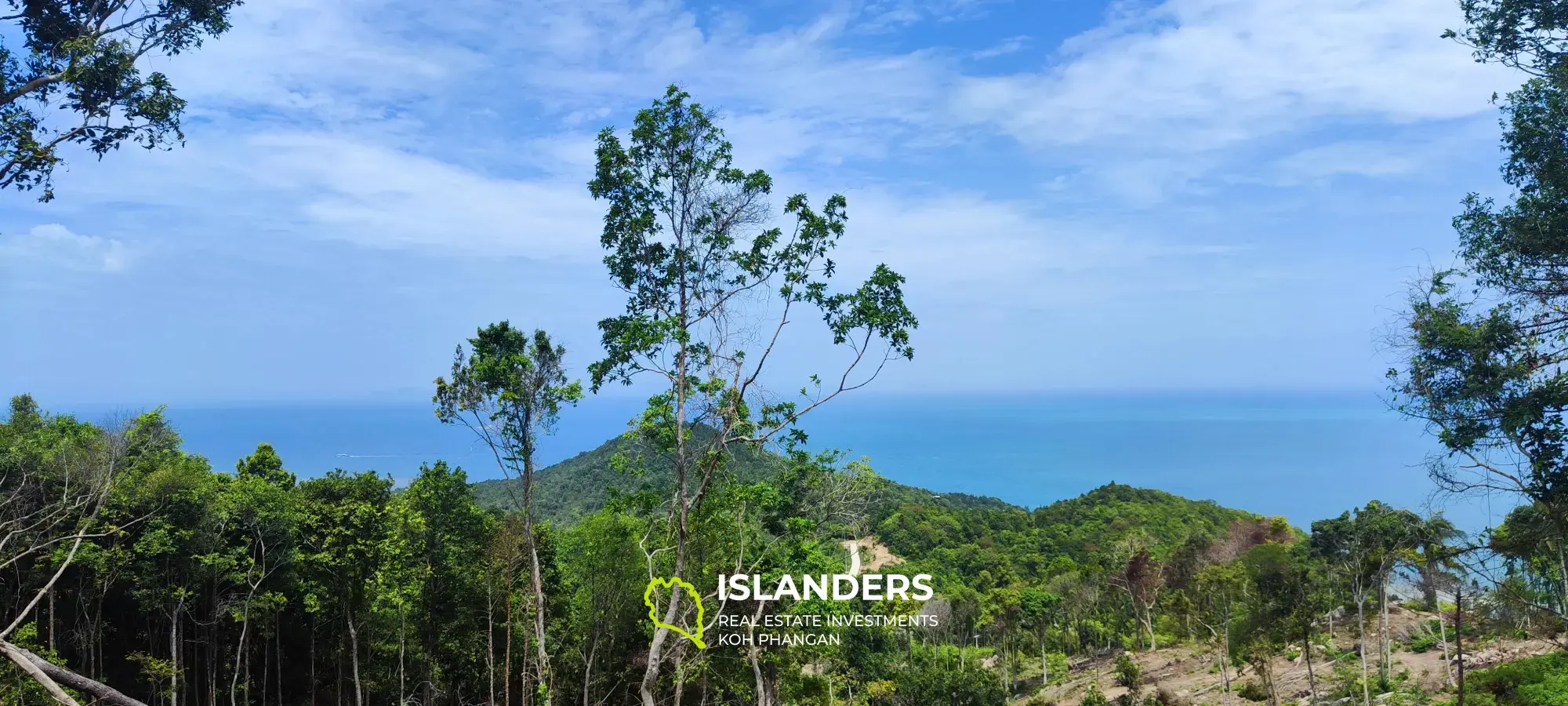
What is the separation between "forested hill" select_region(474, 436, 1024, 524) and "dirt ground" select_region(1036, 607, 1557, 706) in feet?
29.4

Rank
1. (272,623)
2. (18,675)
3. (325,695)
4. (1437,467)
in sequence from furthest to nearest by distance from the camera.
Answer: (325,695), (272,623), (18,675), (1437,467)

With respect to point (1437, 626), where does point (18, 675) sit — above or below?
above

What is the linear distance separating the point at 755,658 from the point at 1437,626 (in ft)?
78.2

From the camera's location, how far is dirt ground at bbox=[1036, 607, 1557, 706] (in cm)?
1819

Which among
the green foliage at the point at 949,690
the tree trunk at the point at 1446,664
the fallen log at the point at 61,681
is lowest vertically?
the tree trunk at the point at 1446,664

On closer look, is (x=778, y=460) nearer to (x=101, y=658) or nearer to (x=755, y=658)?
(x=755, y=658)

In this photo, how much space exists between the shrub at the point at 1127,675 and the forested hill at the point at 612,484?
8.36m

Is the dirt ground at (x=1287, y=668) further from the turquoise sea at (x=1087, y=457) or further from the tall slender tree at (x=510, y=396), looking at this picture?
the turquoise sea at (x=1087, y=457)

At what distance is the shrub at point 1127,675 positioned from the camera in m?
21.3

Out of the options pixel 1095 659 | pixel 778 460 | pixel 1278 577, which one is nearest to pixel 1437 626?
pixel 1278 577

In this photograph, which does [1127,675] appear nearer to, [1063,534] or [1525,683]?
[1525,683]

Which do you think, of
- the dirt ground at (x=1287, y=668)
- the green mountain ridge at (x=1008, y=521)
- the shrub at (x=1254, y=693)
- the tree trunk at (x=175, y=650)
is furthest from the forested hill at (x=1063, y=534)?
the tree trunk at (x=175, y=650)

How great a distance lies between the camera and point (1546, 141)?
6.51m

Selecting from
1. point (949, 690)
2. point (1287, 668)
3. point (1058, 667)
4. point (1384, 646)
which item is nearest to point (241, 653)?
point (949, 690)
